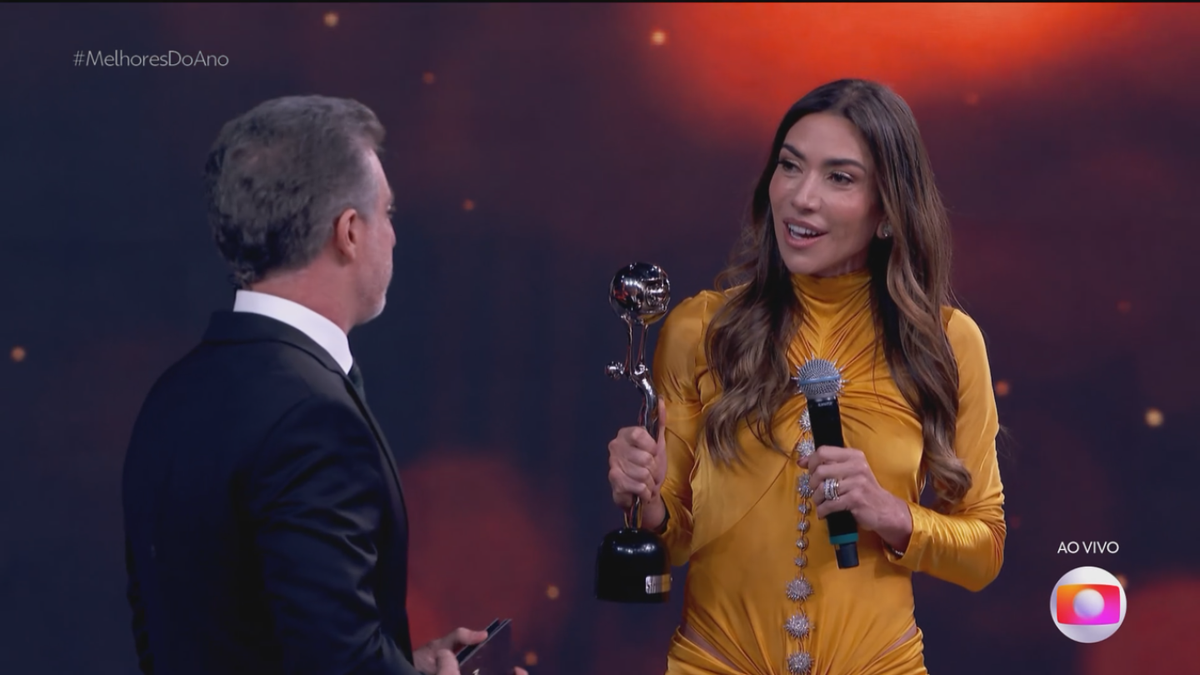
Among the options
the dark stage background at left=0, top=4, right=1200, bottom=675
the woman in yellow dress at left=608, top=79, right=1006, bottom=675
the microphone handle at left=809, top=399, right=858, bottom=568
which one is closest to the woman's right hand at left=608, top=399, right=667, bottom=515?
the woman in yellow dress at left=608, top=79, right=1006, bottom=675

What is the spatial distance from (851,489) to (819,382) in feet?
0.49

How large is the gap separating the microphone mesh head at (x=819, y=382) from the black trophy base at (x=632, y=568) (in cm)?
32

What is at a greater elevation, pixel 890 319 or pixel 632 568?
pixel 890 319

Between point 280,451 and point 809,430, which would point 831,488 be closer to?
point 809,430

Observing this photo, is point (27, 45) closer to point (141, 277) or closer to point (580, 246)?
point (141, 277)

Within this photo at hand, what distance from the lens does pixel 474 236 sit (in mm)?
3117

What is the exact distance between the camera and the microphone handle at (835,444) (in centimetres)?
174

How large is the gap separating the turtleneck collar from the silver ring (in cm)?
37

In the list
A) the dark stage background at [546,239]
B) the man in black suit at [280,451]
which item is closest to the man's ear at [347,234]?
the man in black suit at [280,451]

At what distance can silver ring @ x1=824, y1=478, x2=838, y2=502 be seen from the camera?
1756 millimetres

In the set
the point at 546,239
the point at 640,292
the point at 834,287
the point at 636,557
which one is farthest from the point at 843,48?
the point at 636,557

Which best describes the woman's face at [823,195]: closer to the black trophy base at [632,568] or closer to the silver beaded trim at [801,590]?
the silver beaded trim at [801,590]

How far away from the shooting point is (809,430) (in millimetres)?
1929

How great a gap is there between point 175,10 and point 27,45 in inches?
13.8
